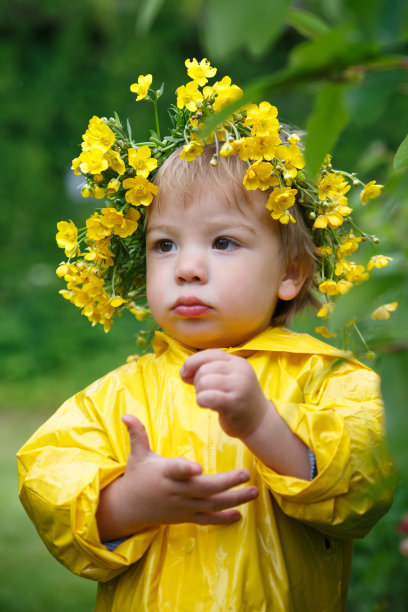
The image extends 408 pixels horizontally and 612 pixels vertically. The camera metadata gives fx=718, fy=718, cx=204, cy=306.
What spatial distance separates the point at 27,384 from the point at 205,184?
4.30 meters

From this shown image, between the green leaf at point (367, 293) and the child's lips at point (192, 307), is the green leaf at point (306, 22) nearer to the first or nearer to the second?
the green leaf at point (367, 293)

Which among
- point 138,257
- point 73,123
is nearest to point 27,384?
point 73,123

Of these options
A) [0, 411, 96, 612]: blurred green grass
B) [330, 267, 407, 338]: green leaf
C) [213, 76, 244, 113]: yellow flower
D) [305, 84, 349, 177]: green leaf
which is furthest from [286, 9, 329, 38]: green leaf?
[0, 411, 96, 612]: blurred green grass

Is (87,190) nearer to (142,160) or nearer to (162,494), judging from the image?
(142,160)

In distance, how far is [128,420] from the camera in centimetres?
134

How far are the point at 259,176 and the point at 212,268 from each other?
223 millimetres

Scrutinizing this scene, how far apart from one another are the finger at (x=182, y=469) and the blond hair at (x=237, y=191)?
56 centimetres

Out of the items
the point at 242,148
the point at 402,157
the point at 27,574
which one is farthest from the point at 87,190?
the point at 27,574

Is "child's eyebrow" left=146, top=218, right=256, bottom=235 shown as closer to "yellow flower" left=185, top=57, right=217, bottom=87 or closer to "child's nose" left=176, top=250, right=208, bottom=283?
"child's nose" left=176, top=250, right=208, bottom=283

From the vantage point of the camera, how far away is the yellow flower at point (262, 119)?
5.04 ft

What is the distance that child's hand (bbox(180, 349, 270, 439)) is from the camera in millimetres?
1195

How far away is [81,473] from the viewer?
1.43 metres

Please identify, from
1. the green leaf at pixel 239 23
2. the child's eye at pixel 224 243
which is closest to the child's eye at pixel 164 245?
the child's eye at pixel 224 243

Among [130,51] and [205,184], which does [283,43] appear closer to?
[130,51]
